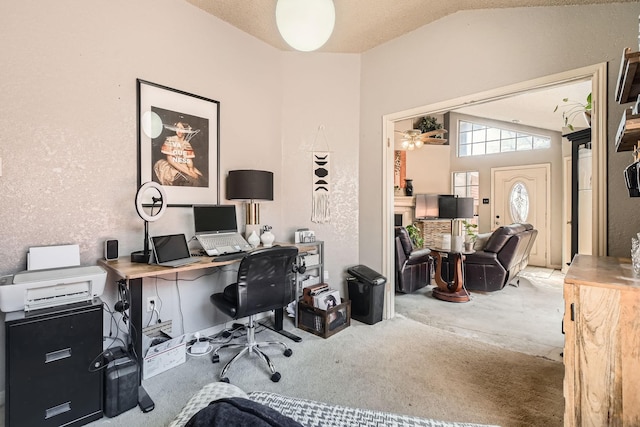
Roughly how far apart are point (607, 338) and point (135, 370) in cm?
238

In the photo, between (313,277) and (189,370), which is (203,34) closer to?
(313,277)

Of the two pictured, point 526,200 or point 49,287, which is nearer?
point 49,287

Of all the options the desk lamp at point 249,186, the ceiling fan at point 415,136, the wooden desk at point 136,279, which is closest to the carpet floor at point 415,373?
the wooden desk at point 136,279

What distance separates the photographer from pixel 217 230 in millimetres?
2555

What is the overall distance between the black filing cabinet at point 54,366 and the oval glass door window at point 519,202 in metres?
7.45

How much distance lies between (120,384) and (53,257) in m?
0.88

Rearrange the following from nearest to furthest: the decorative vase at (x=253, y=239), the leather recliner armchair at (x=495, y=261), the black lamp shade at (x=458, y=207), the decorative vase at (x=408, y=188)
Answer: the decorative vase at (x=253, y=239)
the leather recliner armchair at (x=495, y=261)
the black lamp shade at (x=458, y=207)
the decorative vase at (x=408, y=188)

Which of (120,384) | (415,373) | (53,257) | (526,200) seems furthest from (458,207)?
(53,257)

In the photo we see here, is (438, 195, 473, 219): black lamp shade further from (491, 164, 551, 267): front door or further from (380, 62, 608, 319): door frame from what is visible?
(380, 62, 608, 319): door frame

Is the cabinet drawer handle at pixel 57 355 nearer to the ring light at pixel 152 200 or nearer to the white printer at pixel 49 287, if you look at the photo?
the white printer at pixel 49 287

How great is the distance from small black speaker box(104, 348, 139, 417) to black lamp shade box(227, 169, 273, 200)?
4.80ft

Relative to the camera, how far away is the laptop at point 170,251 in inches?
78.9

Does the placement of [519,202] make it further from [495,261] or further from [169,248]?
[169,248]

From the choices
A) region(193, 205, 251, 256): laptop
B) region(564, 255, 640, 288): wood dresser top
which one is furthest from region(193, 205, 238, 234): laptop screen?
region(564, 255, 640, 288): wood dresser top
